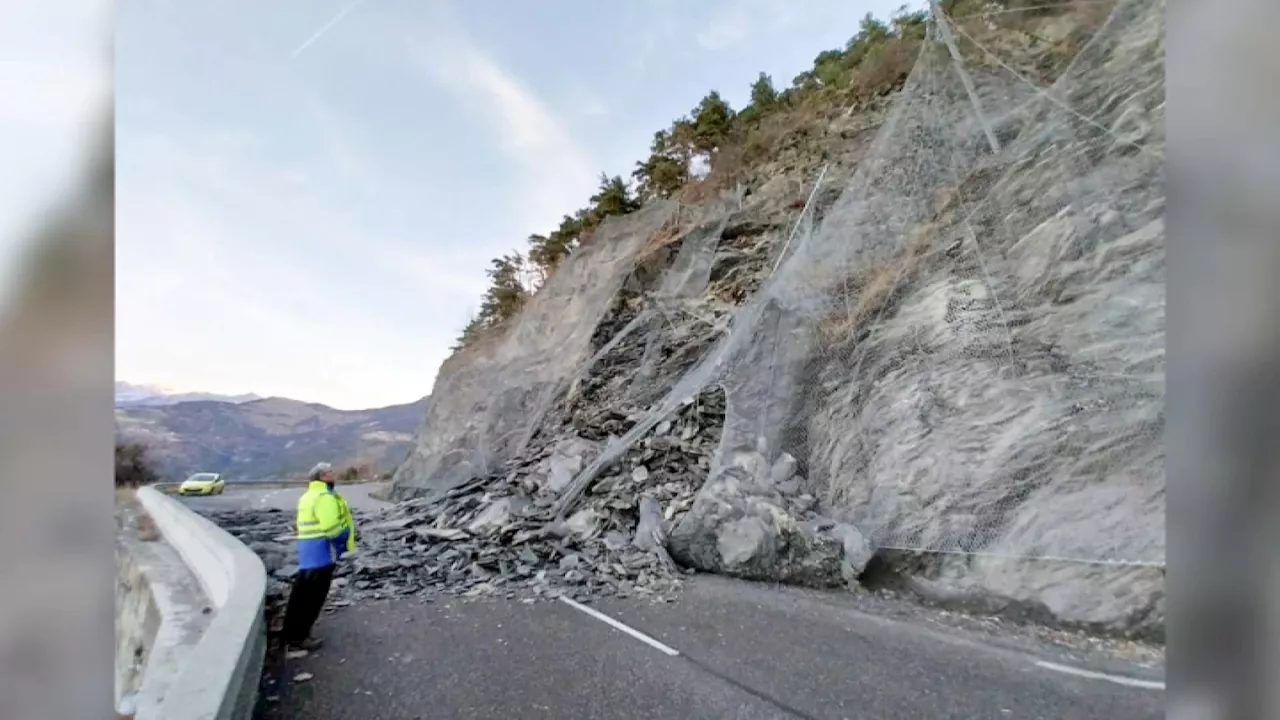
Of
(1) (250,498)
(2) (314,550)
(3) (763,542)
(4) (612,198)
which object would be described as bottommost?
(3) (763,542)

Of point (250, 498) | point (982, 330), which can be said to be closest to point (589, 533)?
point (250, 498)

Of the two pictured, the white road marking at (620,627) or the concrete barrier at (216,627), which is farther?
the white road marking at (620,627)

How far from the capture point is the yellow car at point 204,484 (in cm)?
99

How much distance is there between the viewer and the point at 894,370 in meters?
1.51

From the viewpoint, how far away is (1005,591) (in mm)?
1243

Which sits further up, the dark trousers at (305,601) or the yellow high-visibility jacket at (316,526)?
the yellow high-visibility jacket at (316,526)

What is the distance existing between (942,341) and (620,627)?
1033 mm

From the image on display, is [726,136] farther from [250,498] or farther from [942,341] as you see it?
[250,498]

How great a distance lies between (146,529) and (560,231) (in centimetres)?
91

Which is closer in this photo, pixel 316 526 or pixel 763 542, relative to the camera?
pixel 316 526

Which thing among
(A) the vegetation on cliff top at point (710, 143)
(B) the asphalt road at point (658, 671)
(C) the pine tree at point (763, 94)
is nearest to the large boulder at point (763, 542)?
(B) the asphalt road at point (658, 671)

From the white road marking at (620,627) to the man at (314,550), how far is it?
0.45 metres

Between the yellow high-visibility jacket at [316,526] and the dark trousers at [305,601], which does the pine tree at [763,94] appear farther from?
the dark trousers at [305,601]

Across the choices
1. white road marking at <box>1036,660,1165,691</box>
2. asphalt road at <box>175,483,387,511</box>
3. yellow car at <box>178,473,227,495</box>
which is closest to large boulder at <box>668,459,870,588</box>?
white road marking at <box>1036,660,1165,691</box>
